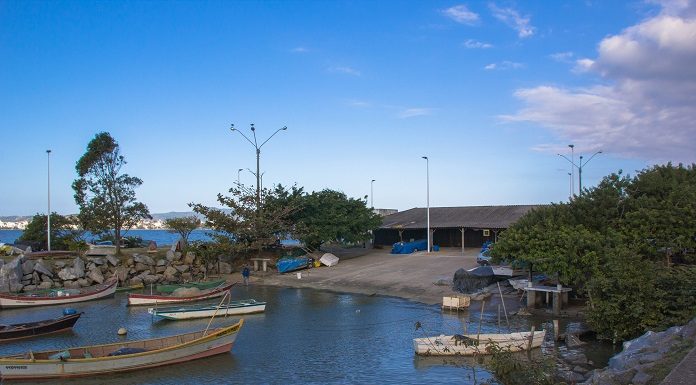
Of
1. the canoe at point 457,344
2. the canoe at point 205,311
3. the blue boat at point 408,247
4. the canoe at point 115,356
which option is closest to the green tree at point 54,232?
the canoe at point 205,311

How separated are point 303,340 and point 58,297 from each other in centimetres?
2210

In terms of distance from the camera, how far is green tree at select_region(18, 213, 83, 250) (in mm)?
58969

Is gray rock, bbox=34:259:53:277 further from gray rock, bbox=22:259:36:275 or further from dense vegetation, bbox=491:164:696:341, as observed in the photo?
dense vegetation, bbox=491:164:696:341

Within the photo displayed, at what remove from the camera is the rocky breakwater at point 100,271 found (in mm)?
45334

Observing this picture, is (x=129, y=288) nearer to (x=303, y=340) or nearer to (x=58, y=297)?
(x=58, y=297)

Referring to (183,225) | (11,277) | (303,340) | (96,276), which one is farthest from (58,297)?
(183,225)

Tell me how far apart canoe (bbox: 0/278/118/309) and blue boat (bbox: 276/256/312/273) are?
14648 millimetres

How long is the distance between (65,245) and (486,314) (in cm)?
4546

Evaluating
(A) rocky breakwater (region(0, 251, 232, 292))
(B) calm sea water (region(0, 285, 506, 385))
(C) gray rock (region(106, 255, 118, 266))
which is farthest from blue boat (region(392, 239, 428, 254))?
(C) gray rock (region(106, 255, 118, 266))

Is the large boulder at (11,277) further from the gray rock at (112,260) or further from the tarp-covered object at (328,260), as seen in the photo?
the tarp-covered object at (328,260)

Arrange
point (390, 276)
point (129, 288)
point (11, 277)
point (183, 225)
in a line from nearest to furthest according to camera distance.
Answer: point (11, 277), point (390, 276), point (129, 288), point (183, 225)

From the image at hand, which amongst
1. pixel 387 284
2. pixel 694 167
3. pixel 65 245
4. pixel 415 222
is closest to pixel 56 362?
pixel 387 284

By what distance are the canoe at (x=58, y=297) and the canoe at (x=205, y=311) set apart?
9895 millimetres

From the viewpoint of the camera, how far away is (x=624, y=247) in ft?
86.7
